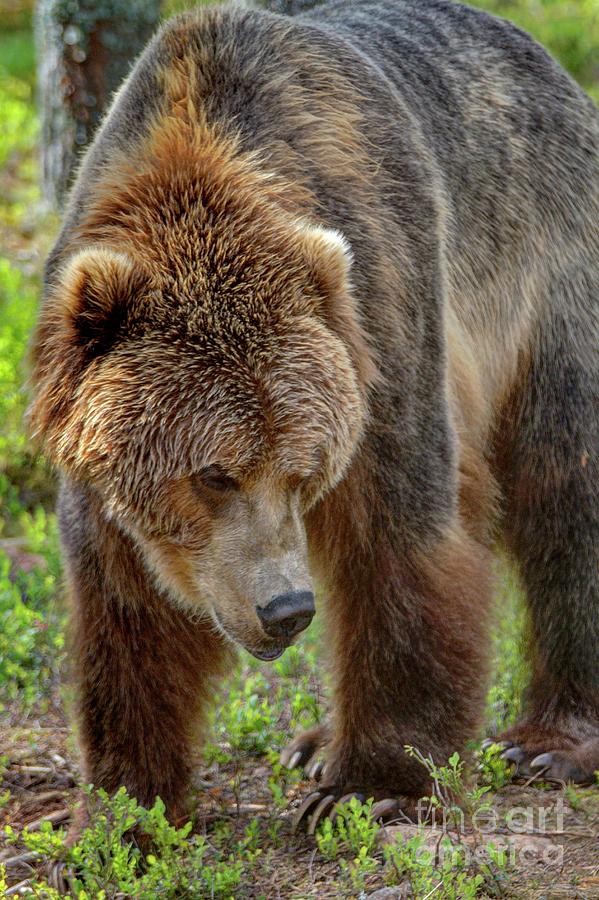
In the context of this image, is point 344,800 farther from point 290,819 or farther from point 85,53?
point 85,53

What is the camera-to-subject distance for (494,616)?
4.71m

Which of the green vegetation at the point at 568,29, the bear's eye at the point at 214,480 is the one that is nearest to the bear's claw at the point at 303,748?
the bear's eye at the point at 214,480

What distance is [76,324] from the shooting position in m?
3.46

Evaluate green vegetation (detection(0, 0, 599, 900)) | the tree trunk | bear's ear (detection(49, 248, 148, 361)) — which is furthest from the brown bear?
the tree trunk

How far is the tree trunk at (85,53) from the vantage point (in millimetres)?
6988

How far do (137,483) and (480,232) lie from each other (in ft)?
6.58

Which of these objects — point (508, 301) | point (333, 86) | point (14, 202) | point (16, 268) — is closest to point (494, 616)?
point (508, 301)

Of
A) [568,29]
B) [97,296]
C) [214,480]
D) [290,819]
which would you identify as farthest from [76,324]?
[568,29]

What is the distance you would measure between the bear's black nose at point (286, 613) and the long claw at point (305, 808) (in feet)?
3.22

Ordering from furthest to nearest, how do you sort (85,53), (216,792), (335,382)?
(85,53) → (216,792) → (335,382)

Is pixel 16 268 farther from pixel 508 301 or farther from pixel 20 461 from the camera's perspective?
pixel 508 301

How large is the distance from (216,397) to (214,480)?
0.24 metres

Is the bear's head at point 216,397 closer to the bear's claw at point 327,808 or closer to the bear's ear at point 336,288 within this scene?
the bear's ear at point 336,288

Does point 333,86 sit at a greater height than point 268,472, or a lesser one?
greater
